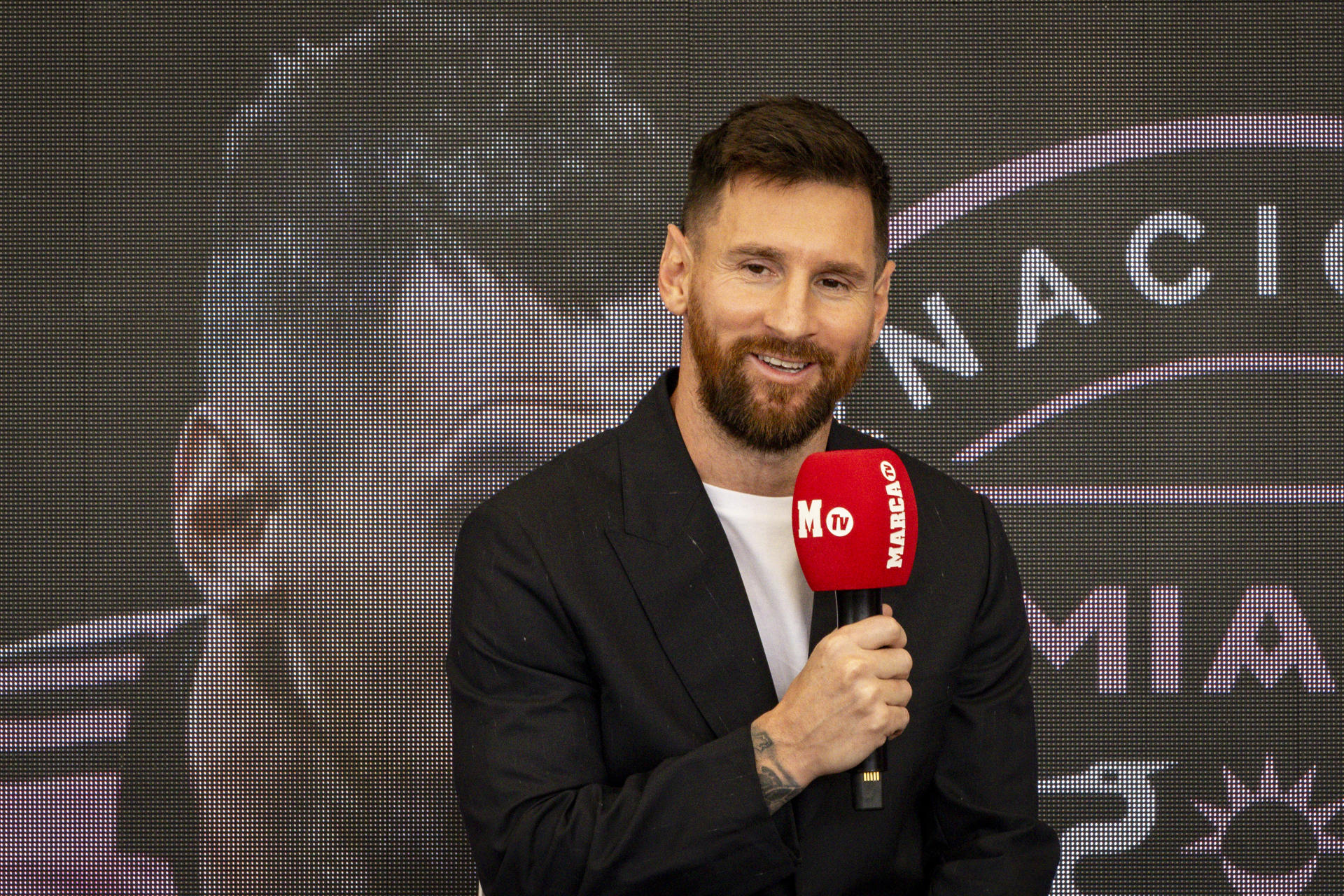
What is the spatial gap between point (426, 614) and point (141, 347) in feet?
2.92

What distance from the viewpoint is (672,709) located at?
163 centimetres

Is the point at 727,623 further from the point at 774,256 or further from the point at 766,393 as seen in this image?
the point at 774,256

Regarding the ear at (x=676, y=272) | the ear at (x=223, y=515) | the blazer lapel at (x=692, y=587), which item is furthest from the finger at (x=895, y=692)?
the ear at (x=223, y=515)

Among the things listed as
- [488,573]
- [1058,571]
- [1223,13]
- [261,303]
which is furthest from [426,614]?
[1223,13]

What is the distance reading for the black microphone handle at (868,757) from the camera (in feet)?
4.34

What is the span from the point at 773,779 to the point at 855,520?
0.34 m

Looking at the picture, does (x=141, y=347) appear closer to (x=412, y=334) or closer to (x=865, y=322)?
(x=412, y=334)

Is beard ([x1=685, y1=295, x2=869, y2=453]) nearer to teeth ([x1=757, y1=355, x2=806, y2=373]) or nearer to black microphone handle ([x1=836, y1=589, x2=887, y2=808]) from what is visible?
teeth ([x1=757, y1=355, x2=806, y2=373])

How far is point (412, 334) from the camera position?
2586mm

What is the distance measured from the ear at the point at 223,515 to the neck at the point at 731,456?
121 centimetres

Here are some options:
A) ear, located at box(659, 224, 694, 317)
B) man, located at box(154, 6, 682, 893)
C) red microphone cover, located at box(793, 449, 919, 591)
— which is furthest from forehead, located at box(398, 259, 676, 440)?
red microphone cover, located at box(793, 449, 919, 591)

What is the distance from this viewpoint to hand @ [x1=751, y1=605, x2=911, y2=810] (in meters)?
1.33

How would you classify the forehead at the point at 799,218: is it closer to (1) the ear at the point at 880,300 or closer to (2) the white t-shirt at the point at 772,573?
(1) the ear at the point at 880,300

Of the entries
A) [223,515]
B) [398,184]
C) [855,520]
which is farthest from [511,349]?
[855,520]
